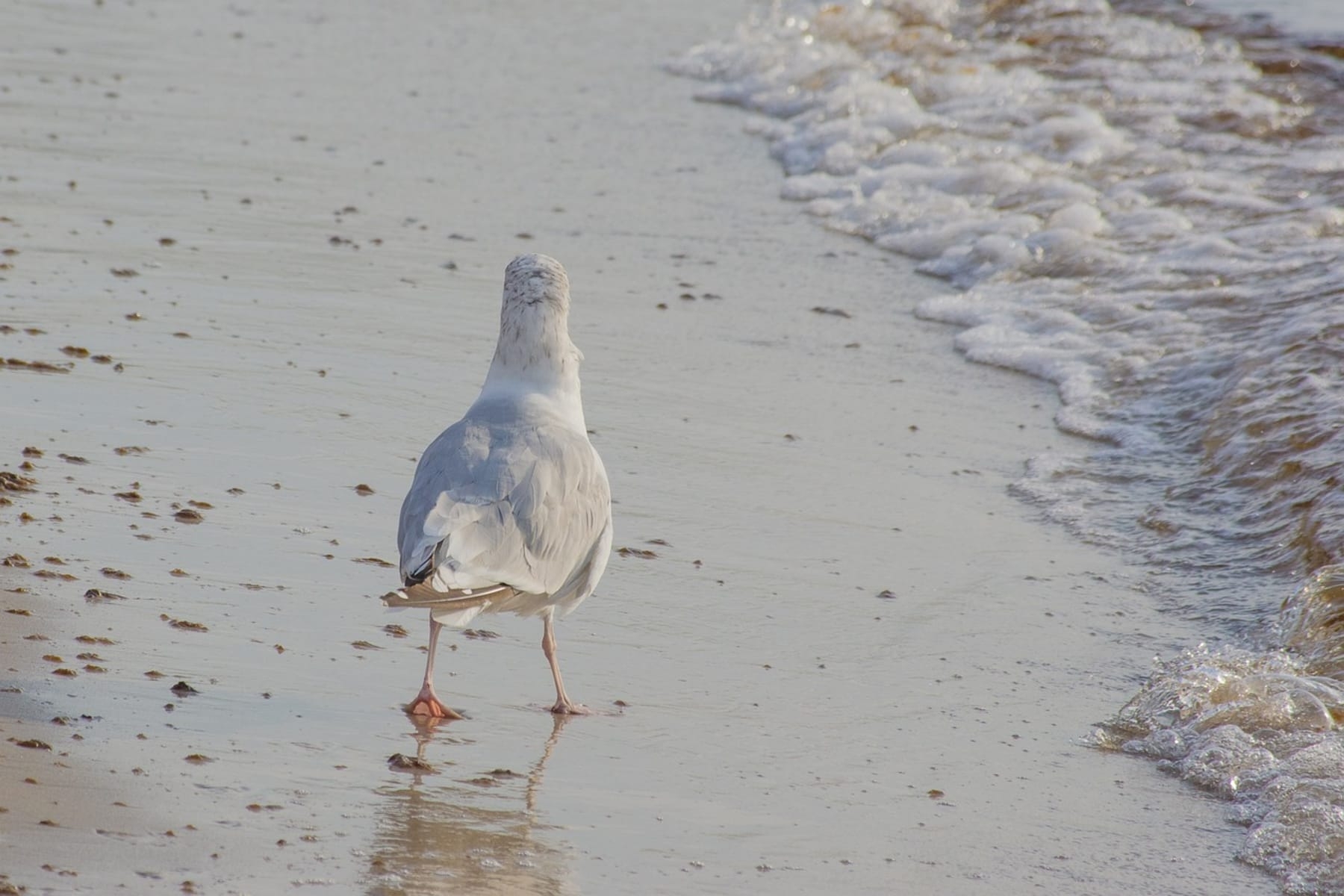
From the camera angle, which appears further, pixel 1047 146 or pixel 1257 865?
pixel 1047 146

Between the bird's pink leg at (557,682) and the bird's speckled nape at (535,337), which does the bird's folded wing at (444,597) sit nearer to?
the bird's pink leg at (557,682)

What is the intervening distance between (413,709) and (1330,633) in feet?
8.88

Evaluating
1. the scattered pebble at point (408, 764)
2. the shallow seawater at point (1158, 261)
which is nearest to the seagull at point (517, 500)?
the scattered pebble at point (408, 764)

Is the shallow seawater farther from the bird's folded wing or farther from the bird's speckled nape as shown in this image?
the bird's speckled nape

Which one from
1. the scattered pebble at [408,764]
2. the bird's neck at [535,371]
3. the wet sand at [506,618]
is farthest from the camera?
the bird's neck at [535,371]

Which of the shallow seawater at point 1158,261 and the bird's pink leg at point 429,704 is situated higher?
the shallow seawater at point 1158,261

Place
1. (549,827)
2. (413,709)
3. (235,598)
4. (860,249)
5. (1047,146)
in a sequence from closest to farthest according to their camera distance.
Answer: (549,827) < (413,709) < (235,598) < (860,249) < (1047,146)

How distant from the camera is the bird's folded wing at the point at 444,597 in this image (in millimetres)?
3846

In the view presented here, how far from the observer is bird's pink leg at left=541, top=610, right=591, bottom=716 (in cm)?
437

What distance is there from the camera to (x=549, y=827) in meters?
3.76

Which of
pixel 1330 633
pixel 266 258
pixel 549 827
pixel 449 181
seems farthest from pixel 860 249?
pixel 549 827

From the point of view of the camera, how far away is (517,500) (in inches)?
173

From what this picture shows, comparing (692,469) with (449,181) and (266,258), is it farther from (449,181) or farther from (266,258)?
(449,181)

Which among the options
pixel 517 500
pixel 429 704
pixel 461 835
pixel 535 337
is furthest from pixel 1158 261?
pixel 461 835
